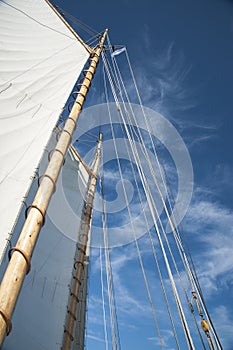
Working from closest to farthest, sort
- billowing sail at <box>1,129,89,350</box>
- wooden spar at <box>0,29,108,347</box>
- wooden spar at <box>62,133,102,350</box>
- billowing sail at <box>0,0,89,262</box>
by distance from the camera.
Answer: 1. wooden spar at <box>0,29,108,347</box>
2. billowing sail at <box>0,0,89,262</box>
3. billowing sail at <box>1,129,89,350</box>
4. wooden spar at <box>62,133,102,350</box>

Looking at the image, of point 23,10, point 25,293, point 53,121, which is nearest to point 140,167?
point 53,121

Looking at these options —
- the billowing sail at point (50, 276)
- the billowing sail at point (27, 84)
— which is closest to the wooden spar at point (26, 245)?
the billowing sail at point (27, 84)

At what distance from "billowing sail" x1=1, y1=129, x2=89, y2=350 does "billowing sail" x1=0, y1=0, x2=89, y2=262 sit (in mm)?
1433

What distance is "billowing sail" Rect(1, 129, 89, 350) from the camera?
430cm

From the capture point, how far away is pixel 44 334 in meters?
4.73

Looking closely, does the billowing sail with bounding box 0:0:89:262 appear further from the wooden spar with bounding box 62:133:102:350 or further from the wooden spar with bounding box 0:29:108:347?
the wooden spar with bounding box 62:133:102:350

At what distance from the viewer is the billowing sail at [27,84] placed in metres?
2.72

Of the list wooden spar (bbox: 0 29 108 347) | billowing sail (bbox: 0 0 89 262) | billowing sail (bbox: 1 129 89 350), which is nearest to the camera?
wooden spar (bbox: 0 29 108 347)

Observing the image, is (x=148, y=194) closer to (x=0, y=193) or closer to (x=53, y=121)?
(x=53, y=121)

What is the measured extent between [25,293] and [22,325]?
2.00 feet

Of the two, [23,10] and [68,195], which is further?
[68,195]

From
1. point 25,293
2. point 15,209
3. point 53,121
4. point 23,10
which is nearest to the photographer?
point 15,209

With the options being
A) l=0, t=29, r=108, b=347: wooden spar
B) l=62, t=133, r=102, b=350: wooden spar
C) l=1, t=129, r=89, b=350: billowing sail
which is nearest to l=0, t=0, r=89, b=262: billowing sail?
l=0, t=29, r=108, b=347: wooden spar

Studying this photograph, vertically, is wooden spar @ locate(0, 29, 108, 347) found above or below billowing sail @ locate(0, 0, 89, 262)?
below
